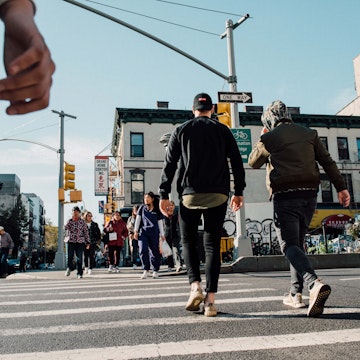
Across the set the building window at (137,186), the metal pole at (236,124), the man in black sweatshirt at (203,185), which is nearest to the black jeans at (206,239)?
the man in black sweatshirt at (203,185)

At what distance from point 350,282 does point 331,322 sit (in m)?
3.23

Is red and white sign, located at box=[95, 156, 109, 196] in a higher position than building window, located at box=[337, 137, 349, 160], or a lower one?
lower

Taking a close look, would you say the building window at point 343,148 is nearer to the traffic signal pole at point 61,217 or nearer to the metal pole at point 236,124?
the traffic signal pole at point 61,217

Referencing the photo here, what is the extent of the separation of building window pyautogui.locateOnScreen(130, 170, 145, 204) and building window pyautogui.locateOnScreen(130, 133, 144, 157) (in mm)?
1390

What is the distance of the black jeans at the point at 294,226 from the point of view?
400 centimetres

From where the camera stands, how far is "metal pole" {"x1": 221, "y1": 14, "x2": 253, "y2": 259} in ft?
36.9

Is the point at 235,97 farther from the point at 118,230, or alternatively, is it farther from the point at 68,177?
the point at 68,177

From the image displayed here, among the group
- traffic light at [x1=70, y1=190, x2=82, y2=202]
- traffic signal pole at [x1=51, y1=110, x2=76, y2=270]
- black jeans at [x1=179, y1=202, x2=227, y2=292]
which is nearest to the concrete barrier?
black jeans at [x1=179, y1=202, x2=227, y2=292]

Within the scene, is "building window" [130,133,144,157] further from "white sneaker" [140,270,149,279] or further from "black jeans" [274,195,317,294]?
"black jeans" [274,195,317,294]

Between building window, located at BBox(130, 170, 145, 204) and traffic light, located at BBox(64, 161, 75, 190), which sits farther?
building window, located at BBox(130, 170, 145, 204)

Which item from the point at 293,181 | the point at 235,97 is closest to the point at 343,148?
the point at 235,97

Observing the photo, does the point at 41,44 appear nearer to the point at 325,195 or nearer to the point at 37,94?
the point at 37,94

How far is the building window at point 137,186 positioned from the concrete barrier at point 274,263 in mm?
→ 21174

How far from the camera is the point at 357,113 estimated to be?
3869 cm
